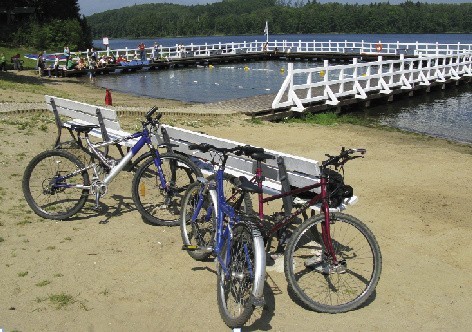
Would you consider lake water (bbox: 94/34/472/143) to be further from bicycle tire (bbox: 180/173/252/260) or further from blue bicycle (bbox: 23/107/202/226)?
bicycle tire (bbox: 180/173/252/260)

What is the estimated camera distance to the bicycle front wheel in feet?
18.2

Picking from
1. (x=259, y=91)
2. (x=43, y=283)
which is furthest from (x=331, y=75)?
(x=43, y=283)

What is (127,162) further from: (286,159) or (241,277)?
(241,277)

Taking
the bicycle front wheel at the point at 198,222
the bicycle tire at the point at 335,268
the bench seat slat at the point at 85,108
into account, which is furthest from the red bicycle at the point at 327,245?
the bench seat slat at the point at 85,108

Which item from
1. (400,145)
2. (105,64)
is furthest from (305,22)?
(400,145)

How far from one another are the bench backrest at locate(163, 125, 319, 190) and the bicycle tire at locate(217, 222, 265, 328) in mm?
1230

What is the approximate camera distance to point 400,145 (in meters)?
13.9

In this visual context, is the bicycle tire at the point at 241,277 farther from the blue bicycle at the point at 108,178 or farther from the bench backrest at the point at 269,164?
the blue bicycle at the point at 108,178

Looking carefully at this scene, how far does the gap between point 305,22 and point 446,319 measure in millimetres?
200430

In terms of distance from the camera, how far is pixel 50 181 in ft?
22.1

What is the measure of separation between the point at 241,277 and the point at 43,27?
52044 mm

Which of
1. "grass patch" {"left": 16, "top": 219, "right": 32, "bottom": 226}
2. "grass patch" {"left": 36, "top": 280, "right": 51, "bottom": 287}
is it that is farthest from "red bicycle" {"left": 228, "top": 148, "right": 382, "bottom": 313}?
"grass patch" {"left": 16, "top": 219, "right": 32, "bottom": 226}

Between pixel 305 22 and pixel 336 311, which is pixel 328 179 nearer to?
pixel 336 311

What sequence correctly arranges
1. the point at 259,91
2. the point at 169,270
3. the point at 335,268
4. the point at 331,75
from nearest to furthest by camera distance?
the point at 335,268
the point at 169,270
the point at 259,91
the point at 331,75
